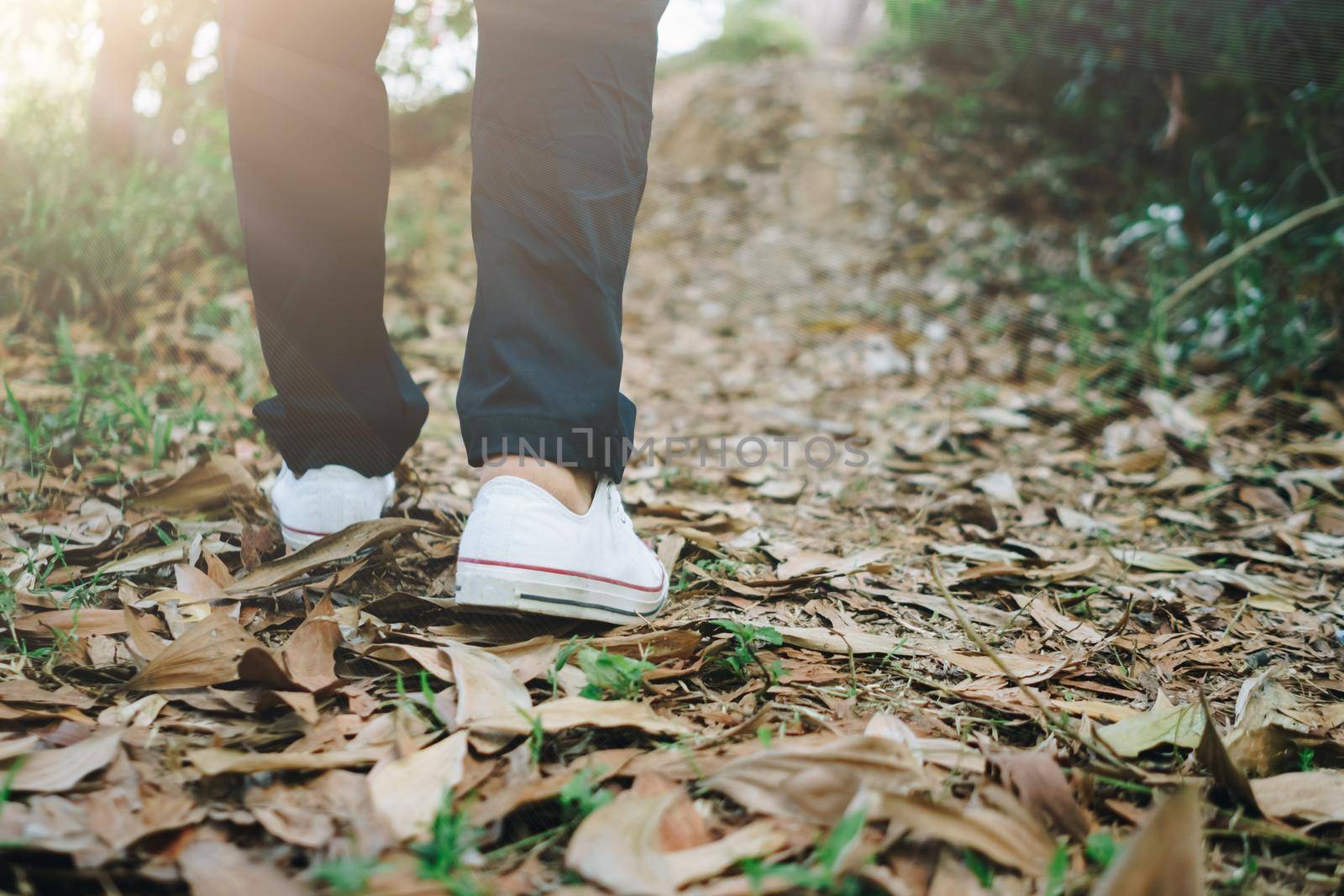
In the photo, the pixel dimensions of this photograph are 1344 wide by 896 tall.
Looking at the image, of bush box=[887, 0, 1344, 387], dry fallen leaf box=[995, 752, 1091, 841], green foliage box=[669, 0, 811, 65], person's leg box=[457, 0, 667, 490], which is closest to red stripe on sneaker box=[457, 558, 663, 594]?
person's leg box=[457, 0, 667, 490]

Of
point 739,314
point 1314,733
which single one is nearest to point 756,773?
point 1314,733

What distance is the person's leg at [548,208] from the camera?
3.18ft

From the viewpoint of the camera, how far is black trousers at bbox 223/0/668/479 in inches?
38.5

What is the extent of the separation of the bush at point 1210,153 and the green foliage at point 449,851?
255 cm

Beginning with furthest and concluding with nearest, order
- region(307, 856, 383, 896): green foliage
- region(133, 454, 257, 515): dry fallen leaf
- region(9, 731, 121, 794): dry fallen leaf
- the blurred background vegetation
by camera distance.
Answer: the blurred background vegetation < region(133, 454, 257, 515): dry fallen leaf < region(9, 731, 121, 794): dry fallen leaf < region(307, 856, 383, 896): green foliage

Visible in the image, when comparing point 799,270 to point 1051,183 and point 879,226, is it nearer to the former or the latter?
point 879,226

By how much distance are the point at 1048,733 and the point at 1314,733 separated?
0.29 m

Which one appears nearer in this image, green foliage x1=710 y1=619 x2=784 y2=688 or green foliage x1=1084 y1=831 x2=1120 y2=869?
green foliage x1=1084 y1=831 x2=1120 y2=869

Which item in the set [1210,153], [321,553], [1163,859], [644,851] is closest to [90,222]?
[321,553]

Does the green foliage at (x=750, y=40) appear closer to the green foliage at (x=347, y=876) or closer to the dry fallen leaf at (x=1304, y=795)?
the dry fallen leaf at (x=1304, y=795)

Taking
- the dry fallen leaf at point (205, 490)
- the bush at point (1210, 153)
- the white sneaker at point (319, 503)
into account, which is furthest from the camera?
the bush at point (1210, 153)

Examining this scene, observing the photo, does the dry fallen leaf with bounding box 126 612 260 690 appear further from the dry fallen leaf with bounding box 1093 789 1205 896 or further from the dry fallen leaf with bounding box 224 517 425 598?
the dry fallen leaf with bounding box 1093 789 1205 896

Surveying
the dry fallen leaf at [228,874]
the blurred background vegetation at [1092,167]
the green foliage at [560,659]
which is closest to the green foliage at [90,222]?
the blurred background vegetation at [1092,167]

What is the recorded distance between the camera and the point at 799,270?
3758 millimetres
